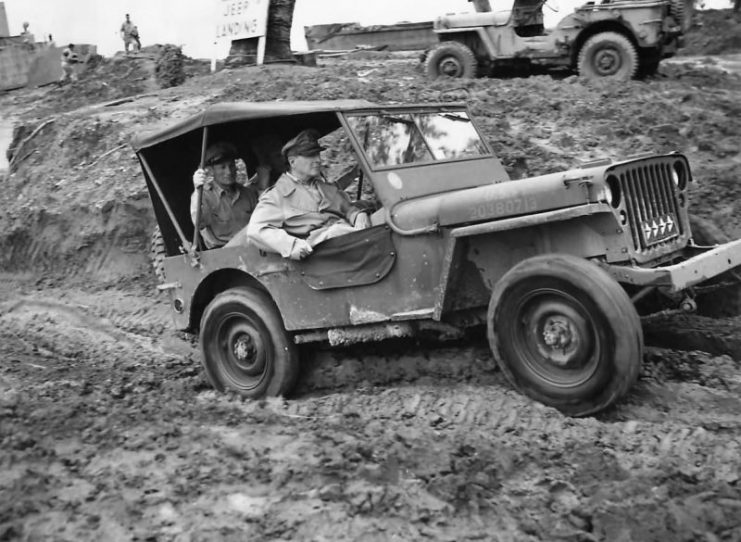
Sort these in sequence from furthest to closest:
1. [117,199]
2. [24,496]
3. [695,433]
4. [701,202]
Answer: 1. [117,199]
2. [701,202]
3. [695,433]
4. [24,496]

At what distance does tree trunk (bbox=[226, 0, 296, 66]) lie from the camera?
13.6 m

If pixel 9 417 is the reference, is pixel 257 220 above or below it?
above

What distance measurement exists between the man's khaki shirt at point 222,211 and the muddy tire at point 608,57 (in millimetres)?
6606

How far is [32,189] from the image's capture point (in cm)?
1123

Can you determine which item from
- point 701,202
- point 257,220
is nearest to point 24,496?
point 257,220

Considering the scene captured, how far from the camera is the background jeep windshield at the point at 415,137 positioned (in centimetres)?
541

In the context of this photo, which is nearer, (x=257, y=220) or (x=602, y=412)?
(x=602, y=412)

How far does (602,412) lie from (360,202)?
2335 millimetres

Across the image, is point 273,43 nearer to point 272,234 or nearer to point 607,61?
point 607,61

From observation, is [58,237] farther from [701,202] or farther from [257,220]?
[701,202]

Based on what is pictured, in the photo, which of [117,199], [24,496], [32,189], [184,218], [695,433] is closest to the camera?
[24,496]

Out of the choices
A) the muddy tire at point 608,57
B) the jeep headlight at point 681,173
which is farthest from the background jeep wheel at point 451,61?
the jeep headlight at point 681,173

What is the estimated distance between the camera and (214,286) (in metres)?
6.10

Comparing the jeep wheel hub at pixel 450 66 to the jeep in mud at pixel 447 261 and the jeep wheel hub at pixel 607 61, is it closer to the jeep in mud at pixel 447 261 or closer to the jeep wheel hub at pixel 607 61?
the jeep wheel hub at pixel 607 61
